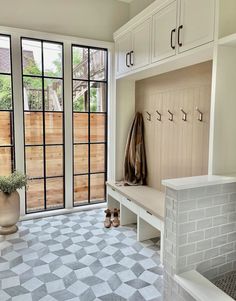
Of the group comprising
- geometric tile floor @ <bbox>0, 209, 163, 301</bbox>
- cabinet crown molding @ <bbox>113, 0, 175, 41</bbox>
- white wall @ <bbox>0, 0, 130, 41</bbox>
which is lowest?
geometric tile floor @ <bbox>0, 209, 163, 301</bbox>

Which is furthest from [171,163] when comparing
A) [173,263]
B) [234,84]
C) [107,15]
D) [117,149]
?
[107,15]

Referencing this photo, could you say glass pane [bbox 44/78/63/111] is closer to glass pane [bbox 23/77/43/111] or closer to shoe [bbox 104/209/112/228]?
glass pane [bbox 23/77/43/111]

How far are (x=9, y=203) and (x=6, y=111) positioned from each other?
1146mm

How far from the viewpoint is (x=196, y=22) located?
200cm

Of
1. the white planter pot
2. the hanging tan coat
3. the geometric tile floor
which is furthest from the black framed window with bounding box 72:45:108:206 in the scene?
the white planter pot

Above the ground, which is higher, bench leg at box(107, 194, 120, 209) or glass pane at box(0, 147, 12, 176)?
glass pane at box(0, 147, 12, 176)

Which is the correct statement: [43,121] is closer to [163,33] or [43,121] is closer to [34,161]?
[34,161]

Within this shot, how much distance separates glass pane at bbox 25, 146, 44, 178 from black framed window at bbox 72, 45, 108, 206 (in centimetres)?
47

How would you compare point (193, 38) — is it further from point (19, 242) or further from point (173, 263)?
point (19, 242)

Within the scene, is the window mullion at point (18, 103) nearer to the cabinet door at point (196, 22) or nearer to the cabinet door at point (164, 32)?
the cabinet door at point (164, 32)

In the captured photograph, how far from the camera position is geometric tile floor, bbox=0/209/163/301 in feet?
6.24

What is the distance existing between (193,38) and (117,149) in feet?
6.31

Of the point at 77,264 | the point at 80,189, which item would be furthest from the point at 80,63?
the point at 77,264

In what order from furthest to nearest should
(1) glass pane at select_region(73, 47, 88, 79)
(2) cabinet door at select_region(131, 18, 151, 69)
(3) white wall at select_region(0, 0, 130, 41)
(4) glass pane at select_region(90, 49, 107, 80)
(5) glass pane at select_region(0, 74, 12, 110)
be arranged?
(4) glass pane at select_region(90, 49, 107, 80) < (1) glass pane at select_region(73, 47, 88, 79) < (5) glass pane at select_region(0, 74, 12, 110) < (3) white wall at select_region(0, 0, 130, 41) < (2) cabinet door at select_region(131, 18, 151, 69)
